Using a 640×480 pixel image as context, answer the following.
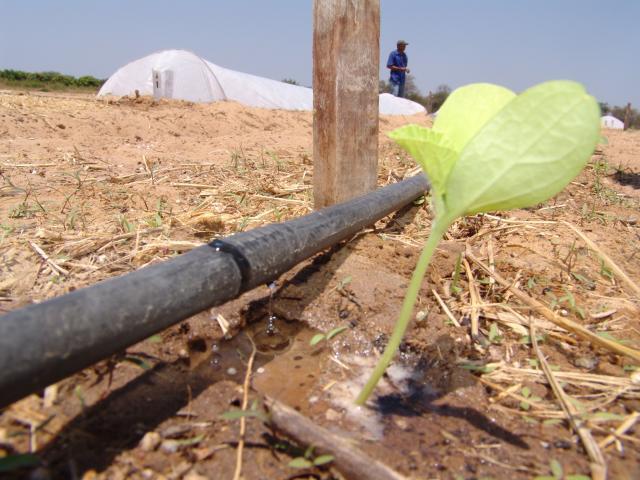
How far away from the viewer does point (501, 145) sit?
2.73 ft

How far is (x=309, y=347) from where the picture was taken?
1369mm

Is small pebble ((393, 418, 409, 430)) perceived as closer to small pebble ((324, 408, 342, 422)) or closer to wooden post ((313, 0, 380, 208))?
small pebble ((324, 408, 342, 422))

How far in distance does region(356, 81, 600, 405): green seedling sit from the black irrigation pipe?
1.53 feet

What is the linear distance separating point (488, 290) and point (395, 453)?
92 cm

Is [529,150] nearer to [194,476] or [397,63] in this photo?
[194,476]

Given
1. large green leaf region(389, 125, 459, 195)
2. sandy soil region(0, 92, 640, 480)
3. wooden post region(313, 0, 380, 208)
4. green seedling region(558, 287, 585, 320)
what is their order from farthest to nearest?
wooden post region(313, 0, 380, 208) → green seedling region(558, 287, 585, 320) → sandy soil region(0, 92, 640, 480) → large green leaf region(389, 125, 459, 195)

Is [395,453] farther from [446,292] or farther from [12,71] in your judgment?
[12,71]

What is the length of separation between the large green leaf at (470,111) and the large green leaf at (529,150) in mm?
74

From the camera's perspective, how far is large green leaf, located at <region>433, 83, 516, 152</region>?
2.97 feet

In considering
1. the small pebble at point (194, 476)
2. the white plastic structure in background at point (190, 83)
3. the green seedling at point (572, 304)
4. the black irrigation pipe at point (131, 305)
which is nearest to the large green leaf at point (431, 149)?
the black irrigation pipe at point (131, 305)

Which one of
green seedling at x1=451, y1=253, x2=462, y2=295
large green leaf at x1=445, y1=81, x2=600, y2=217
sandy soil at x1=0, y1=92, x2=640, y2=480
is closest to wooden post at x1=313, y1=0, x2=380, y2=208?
sandy soil at x1=0, y1=92, x2=640, y2=480

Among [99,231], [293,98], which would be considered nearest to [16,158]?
[99,231]

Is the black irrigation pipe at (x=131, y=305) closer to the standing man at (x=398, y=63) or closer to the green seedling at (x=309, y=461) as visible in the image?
the green seedling at (x=309, y=461)

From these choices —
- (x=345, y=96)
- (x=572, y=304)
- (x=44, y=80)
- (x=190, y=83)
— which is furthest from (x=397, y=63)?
(x=44, y=80)
